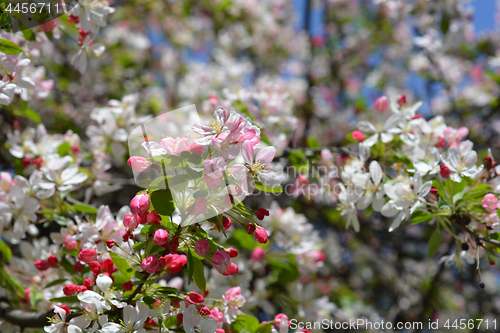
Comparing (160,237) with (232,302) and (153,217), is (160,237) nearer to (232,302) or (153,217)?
(153,217)

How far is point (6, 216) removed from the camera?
58.9 inches

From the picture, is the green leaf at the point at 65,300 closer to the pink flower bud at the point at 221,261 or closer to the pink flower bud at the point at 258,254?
the pink flower bud at the point at 221,261

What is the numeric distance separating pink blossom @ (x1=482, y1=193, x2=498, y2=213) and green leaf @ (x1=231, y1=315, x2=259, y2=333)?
0.91 meters

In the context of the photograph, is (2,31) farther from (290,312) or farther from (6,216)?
(290,312)

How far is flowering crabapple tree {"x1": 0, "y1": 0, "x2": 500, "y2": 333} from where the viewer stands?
1054 mm

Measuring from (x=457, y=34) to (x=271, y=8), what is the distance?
9.26 ft

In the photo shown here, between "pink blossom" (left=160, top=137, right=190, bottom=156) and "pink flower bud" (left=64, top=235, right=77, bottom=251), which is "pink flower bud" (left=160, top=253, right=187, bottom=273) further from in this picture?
"pink flower bud" (left=64, top=235, right=77, bottom=251)

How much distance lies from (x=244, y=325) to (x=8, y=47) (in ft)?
4.30

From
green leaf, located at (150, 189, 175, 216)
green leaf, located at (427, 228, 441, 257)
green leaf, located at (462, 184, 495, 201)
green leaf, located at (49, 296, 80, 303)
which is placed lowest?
green leaf, located at (49, 296, 80, 303)

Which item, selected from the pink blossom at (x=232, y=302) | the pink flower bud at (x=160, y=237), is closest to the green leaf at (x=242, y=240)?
the pink blossom at (x=232, y=302)

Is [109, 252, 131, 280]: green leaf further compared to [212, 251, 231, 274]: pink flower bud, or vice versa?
[109, 252, 131, 280]: green leaf

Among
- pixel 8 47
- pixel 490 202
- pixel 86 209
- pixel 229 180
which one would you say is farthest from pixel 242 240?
pixel 8 47

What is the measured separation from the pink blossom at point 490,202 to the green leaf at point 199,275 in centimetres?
98

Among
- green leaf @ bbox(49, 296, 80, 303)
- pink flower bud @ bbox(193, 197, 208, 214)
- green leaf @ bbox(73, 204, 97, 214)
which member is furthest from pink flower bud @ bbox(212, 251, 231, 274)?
green leaf @ bbox(73, 204, 97, 214)
